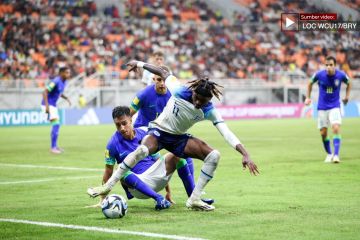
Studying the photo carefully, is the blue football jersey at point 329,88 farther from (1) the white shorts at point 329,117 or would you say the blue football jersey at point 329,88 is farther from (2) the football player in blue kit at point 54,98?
(2) the football player in blue kit at point 54,98

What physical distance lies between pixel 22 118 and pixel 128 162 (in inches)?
1176

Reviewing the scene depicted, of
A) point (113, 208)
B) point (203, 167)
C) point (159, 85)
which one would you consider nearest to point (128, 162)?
point (113, 208)

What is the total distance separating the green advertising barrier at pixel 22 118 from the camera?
1469 inches

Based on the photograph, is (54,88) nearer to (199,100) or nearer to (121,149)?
(121,149)

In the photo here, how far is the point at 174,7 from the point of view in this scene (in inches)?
1975

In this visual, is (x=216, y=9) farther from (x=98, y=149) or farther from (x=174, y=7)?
(x=98, y=149)

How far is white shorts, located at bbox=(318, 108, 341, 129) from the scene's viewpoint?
1764 centimetres

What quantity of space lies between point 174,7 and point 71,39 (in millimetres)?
10185

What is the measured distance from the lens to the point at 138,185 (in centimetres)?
962

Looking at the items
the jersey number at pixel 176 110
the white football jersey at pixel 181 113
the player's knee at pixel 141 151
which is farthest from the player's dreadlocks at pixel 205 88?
the player's knee at pixel 141 151

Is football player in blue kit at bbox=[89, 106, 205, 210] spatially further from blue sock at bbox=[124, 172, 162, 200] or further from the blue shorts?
the blue shorts

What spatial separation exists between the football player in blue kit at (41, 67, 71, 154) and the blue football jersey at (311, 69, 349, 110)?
759cm

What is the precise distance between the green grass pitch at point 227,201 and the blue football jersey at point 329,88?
4.77ft

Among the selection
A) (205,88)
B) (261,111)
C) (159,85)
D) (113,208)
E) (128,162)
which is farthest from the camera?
(261,111)
